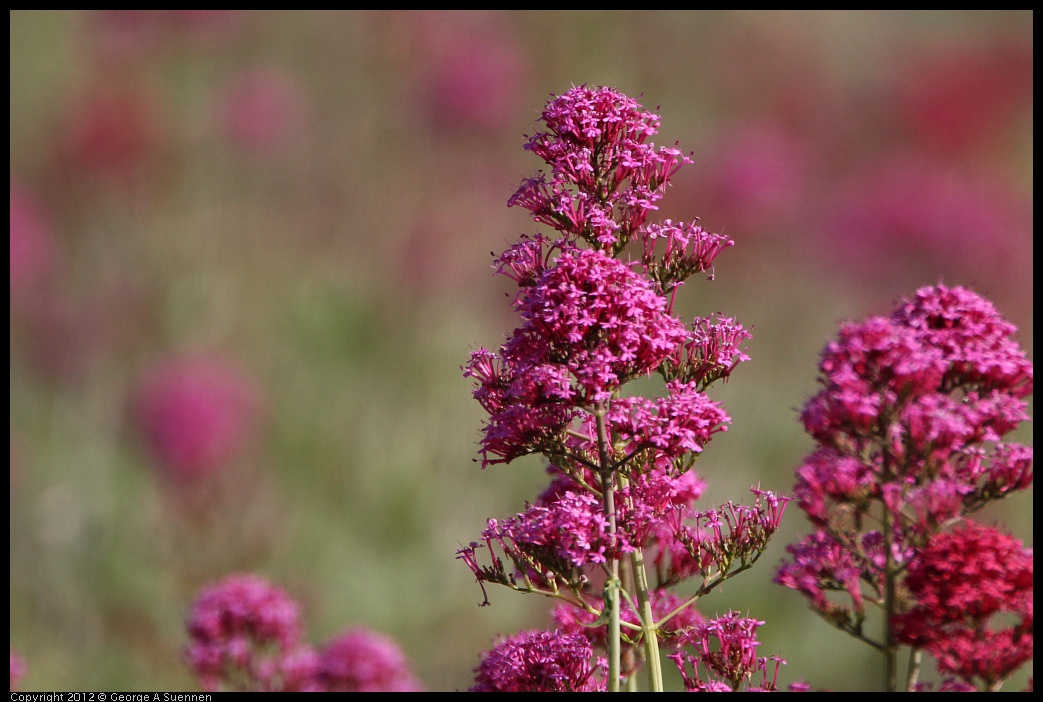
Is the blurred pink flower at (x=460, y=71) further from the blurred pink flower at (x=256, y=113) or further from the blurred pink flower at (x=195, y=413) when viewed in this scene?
the blurred pink flower at (x=195, y=413)

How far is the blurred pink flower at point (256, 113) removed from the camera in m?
12.6

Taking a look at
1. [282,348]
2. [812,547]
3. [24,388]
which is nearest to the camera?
[812,547]

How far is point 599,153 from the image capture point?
3016 mm

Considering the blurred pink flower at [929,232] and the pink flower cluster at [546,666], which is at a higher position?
the blurred pink flower at [929,232]

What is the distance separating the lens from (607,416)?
2.84 metres

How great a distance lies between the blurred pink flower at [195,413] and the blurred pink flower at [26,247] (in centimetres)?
208

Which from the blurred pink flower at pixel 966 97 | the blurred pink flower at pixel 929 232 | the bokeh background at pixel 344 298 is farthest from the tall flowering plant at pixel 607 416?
the blurred pink flower at pixel 966 97

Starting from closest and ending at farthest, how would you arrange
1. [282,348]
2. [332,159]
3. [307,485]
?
[307,485]
[282,348]
[332,159]

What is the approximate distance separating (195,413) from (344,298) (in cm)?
383

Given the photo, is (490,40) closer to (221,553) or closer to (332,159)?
(332,159)

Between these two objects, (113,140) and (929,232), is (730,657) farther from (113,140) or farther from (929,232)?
(113,140)

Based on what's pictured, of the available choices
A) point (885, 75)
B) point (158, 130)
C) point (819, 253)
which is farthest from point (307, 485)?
point (885, 75)

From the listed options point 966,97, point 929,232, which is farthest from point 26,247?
point 966,97

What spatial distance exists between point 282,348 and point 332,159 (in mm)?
3890
